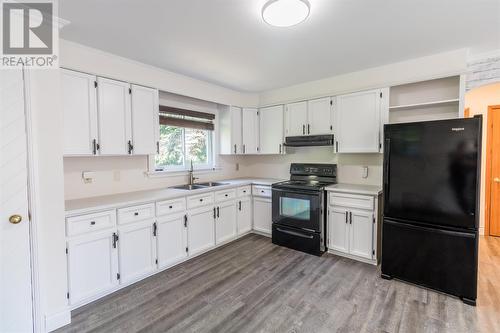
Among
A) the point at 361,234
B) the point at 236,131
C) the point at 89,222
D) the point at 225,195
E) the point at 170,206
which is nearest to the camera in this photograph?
the point at 89,222

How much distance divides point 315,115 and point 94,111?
289 centimetres

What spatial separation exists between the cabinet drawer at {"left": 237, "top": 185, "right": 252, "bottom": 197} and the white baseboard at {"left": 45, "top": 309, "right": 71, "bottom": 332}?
241cm

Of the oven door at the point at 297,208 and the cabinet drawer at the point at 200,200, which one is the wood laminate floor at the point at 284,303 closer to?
the oven door at the point at 297,208

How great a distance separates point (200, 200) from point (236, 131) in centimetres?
152

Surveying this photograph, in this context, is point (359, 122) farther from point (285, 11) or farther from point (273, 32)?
point (285, 11)

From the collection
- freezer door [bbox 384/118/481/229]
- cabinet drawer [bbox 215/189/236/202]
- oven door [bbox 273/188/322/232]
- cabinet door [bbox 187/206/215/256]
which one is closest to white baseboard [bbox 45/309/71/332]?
cabinet door [bbox 187/206/215/256]

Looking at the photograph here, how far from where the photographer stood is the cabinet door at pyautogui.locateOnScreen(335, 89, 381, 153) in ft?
10.4

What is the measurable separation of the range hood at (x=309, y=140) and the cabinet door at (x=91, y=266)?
2784 mm

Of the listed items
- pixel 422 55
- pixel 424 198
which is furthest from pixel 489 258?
pixel 422 55

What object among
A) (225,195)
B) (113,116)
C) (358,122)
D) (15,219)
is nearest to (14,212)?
(15,219)

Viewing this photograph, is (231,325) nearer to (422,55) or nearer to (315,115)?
(315,115)

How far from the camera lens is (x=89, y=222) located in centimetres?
218

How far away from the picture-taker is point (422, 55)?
281cm

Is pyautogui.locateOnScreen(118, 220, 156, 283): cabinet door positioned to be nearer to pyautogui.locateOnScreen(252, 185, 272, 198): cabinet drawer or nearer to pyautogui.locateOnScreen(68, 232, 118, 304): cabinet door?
pyautogui.locateOnScreen(68, 232, 118, 304): cabinet door
